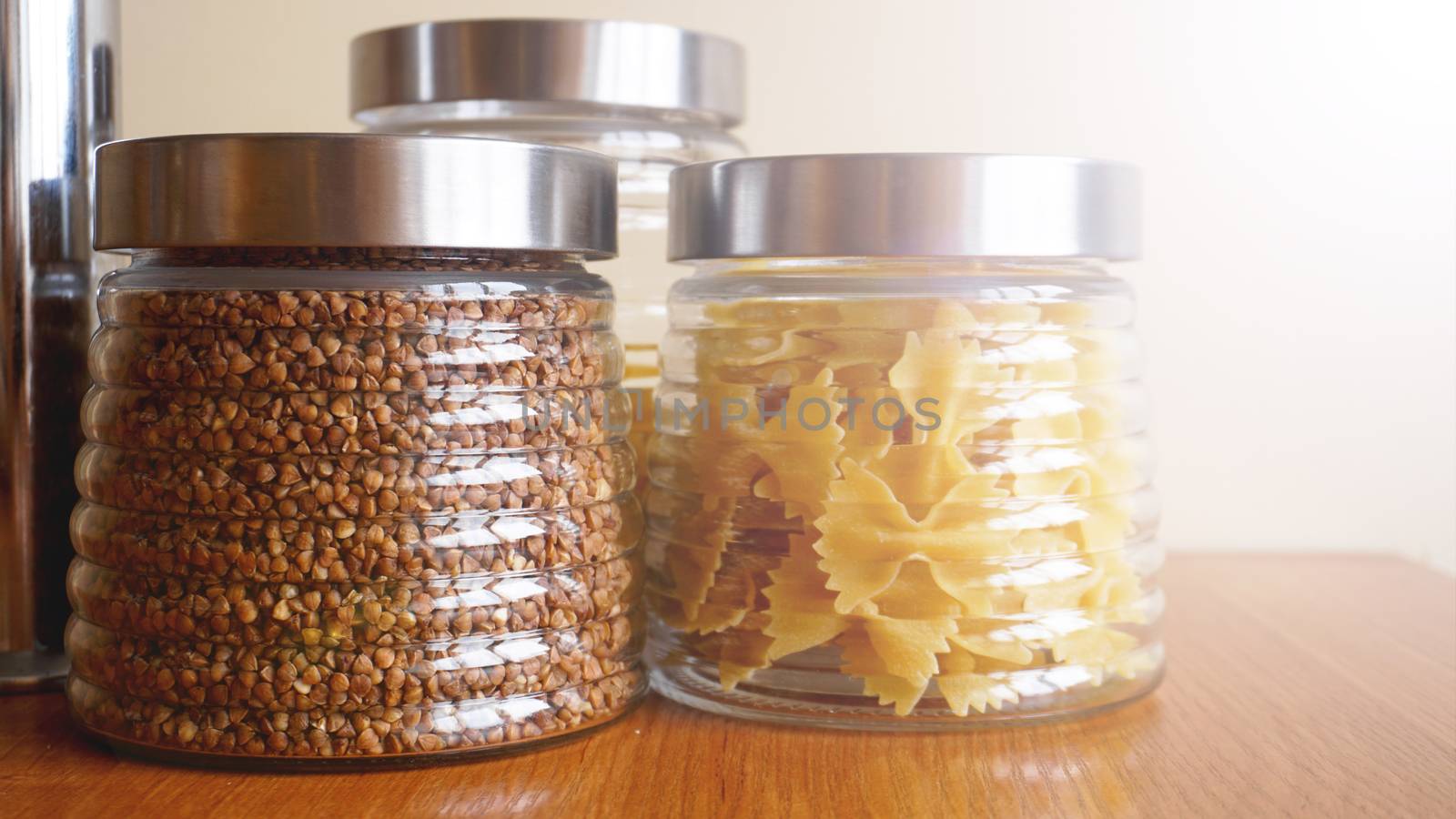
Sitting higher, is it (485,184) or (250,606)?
(485,184)

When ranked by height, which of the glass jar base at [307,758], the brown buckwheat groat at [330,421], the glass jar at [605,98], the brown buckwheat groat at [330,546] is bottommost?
the glass jar base at [307,758]

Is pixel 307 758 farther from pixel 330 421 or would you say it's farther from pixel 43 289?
pixel 43 289

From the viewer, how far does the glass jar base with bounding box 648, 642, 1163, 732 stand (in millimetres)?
621

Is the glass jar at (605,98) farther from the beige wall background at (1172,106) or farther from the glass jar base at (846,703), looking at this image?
the beige wall background at (1172,106)

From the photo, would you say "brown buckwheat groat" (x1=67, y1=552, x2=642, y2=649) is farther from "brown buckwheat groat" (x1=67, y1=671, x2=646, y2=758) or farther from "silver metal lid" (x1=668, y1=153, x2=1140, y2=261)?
"silver metal lid" (x1=668, y1=153, x2=1140, y2=261)

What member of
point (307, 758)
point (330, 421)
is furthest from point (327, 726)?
point (330, 421)

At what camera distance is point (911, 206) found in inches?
23.2

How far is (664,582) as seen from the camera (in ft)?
2.26

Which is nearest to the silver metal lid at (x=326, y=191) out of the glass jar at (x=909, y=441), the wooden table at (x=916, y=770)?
the glass jar at (x=909, y=441)

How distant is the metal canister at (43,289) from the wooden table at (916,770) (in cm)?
5

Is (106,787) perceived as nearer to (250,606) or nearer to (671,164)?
(250,606)

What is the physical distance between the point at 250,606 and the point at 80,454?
14cm

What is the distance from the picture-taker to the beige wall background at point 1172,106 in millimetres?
1051

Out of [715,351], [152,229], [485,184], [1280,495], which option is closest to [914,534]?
[715,351]
